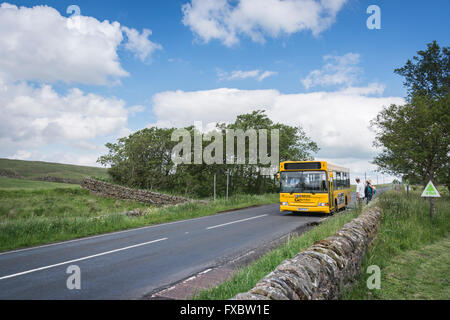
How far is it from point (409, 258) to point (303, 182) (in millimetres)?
9169

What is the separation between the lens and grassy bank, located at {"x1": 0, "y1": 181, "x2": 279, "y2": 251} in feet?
36.0

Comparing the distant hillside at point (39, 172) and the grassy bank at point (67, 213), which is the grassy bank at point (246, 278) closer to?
the grassy bank at point (67, 213)

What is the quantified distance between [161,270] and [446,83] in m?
30.3

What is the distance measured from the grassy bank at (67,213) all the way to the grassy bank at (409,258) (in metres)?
9.83

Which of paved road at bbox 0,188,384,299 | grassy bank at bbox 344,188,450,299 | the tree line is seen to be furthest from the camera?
the tree line

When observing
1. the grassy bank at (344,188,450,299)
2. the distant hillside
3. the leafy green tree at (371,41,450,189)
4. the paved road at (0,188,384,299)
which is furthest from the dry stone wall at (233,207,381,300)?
the distant hillside

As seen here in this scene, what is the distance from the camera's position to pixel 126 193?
26703 mm

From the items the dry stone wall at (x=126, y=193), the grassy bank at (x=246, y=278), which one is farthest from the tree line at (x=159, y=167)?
the grassy bank at (x=246, y=278)

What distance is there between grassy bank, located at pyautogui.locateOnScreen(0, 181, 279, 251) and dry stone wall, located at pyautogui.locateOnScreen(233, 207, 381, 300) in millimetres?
9369

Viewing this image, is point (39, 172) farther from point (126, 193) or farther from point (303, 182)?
point (303, 182)

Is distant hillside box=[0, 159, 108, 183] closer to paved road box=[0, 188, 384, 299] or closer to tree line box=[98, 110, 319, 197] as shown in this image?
tree line box=[98, 110, 319, 197]

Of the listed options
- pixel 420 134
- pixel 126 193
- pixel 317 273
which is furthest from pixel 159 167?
pixel 317 273

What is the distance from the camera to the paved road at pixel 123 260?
17.7 feet
